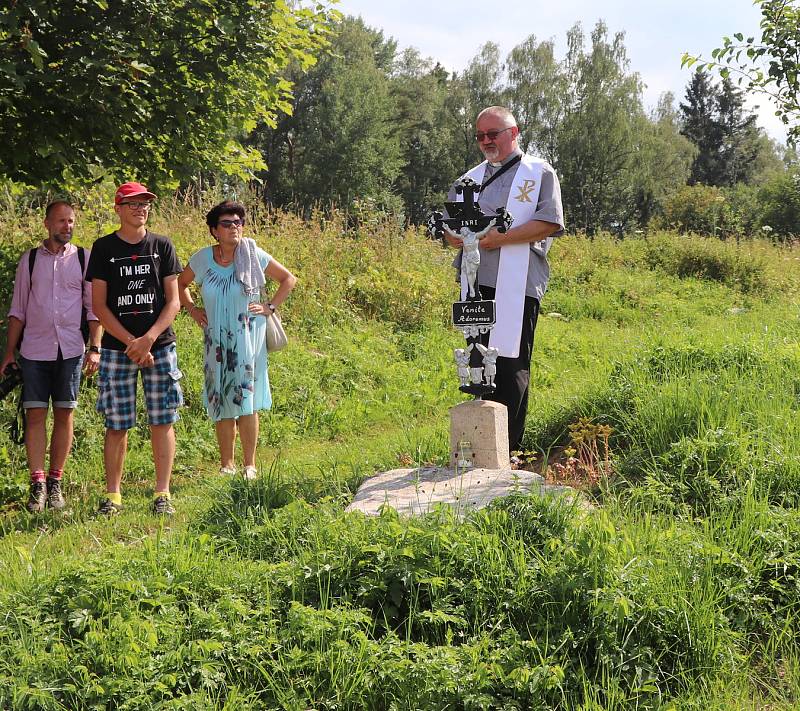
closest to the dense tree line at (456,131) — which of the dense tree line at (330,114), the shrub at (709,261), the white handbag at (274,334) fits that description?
the dense tree line at (330,114)

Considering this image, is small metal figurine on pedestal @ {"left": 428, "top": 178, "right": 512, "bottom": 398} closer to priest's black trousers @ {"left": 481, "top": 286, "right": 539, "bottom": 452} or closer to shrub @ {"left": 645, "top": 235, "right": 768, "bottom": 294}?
priest's black trousers @ {"left": 481, "top": 286, "right": 539, "bottom": 452}

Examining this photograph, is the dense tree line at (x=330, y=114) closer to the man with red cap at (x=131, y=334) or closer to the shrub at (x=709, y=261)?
the man with red cap at (x=131, y=334)

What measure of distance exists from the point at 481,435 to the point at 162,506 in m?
2.11

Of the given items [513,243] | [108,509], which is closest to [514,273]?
[513,243]

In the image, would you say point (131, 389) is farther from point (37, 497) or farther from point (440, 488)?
point (440, 488)

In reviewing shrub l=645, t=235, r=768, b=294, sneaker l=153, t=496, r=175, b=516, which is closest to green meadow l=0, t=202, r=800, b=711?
sneaker l=153, t=496, r=175, b=516

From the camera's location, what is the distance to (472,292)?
5207mm

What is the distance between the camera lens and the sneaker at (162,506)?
520cm

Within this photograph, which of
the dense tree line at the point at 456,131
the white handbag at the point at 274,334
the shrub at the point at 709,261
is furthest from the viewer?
the dense tree line at the point at 456,131

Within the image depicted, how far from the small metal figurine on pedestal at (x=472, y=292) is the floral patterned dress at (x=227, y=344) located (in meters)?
1.62

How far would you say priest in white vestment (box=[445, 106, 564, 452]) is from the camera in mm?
5340

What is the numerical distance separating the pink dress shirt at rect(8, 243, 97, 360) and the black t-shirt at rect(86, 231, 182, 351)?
443mm

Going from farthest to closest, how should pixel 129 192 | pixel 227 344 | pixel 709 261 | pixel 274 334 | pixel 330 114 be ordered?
pixel 330 114
pixel 709 261
pixel 274 334
pixel 227 344
pixel 129 192

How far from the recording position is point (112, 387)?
538 centimetres
